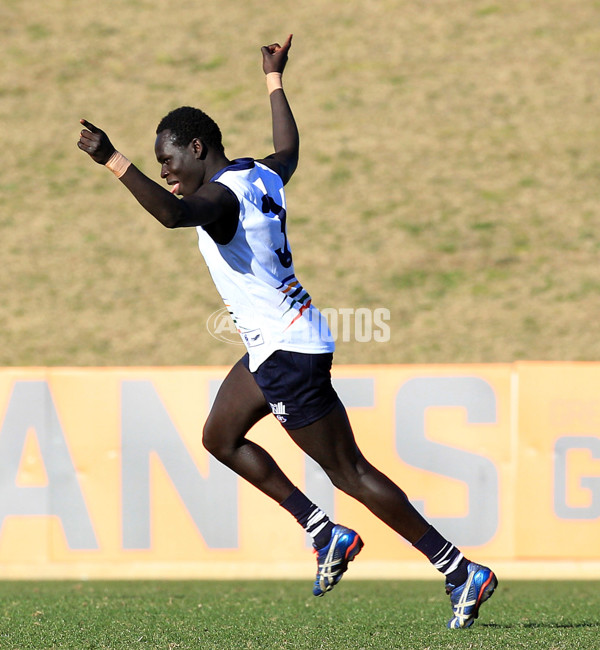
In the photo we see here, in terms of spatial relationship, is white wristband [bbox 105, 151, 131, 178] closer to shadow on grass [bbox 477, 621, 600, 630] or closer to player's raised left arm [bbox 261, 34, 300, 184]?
player's raised left arm [bbox 261, 34, 300, 184]

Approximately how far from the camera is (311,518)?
4.56 meters

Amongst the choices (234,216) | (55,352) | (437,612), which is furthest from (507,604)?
(55,352)

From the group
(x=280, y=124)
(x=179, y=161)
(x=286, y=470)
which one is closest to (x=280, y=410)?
(x=179, y=161)

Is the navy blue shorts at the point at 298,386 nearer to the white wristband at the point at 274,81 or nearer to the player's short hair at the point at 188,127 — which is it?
the player's short hair at the point at 188,127

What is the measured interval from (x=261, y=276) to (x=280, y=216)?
28 centimetres

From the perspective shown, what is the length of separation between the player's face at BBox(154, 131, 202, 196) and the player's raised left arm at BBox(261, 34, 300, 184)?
431 millimetres

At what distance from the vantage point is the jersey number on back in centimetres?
425

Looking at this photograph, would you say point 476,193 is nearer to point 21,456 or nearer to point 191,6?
point 191,6

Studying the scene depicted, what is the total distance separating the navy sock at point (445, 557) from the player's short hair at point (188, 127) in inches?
77.4

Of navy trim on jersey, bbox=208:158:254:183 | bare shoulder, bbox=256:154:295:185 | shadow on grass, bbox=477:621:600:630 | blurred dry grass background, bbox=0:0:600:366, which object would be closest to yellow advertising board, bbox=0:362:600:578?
shadow on grass, bbox=477:621:600:630

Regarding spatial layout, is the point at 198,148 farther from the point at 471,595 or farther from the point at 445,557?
the point at 471,595

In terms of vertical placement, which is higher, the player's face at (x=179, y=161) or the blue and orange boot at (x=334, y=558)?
the player's face at (x=179, y=161)

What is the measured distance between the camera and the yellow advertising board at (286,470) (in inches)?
306

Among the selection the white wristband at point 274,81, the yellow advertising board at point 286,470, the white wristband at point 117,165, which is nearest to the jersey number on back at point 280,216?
the white wristband at point 117,165
